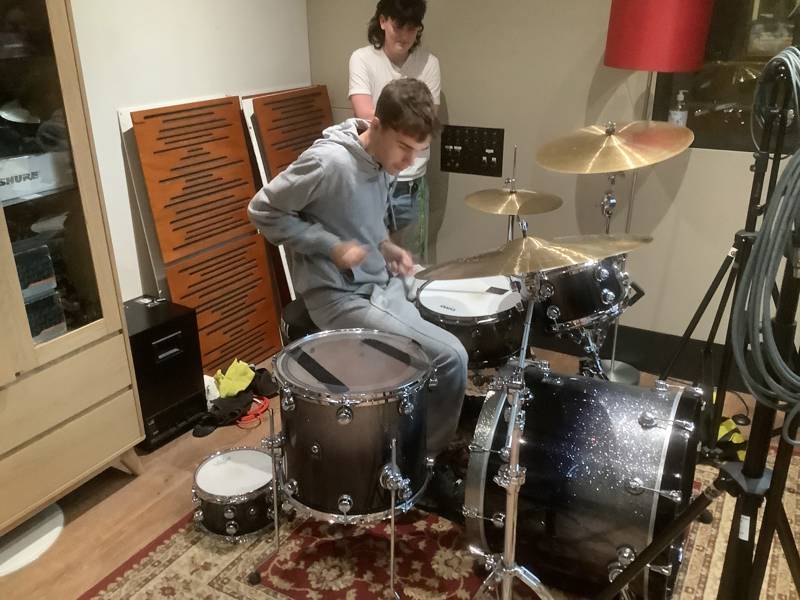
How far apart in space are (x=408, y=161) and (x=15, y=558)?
5.05ft

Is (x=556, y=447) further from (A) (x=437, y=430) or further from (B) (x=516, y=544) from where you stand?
(A) (x=437, y=430)

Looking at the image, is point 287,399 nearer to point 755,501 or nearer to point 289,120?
point 755,501

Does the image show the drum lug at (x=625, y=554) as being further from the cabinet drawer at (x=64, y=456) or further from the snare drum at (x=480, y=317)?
the cabinet drawer at (x=64, y=456)

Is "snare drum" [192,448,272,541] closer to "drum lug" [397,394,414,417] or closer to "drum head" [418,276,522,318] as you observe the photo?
"drum lug" [397,394,414,417]

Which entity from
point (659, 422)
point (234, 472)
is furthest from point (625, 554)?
point (234, 472)

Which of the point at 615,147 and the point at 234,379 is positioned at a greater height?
the point at 615,147

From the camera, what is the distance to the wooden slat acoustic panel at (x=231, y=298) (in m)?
2.72

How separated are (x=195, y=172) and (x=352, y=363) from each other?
4.55ft

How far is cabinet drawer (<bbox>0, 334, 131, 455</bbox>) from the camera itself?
1.78 metres

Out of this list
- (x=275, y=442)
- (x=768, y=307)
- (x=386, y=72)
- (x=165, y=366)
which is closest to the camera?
(x=768, y=307)

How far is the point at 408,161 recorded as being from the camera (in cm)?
188

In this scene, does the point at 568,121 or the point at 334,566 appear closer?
the point at 334,566

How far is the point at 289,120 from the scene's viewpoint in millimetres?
3078

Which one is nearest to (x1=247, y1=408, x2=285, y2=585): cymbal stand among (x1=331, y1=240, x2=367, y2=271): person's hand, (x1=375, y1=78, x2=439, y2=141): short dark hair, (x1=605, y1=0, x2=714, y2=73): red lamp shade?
(x1=331, y1=240, x2=367, y2=271): person's hand
